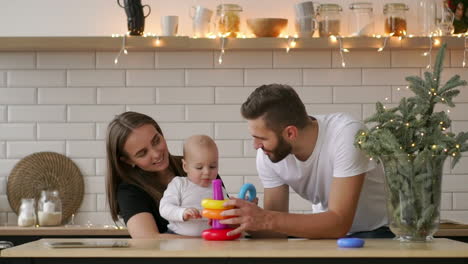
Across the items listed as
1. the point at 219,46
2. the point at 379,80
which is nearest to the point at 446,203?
the point at 379,80

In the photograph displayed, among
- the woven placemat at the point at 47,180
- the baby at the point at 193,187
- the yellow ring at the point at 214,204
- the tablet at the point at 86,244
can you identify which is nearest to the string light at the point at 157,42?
the woven placemat at the point at 47,180

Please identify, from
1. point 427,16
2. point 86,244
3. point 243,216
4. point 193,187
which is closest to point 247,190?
point 243,216

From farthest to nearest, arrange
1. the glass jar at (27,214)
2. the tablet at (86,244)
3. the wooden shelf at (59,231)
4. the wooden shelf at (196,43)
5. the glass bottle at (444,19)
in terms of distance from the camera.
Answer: the glass bottle at (444,19) → the wooden shelf at (196,43) → the glass jar at (27,214) → the wooden shelf at (59,231) → the tablet at (86,244)

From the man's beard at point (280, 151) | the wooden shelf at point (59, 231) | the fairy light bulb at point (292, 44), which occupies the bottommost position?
the wooden shelf at point (59, 231)

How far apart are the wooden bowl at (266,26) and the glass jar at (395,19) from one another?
22.4 inches

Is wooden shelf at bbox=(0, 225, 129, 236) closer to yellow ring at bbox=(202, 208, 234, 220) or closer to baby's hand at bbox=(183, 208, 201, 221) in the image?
baby's hand at bbox=(183, 208, 201, 221)

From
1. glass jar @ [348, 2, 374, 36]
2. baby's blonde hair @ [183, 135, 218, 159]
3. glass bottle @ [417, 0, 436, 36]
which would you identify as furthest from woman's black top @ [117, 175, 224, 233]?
glass bottle @ [417, 0, 436, 36]

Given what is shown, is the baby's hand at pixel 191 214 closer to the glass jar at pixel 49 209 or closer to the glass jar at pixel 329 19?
the glass jar at pixel 49 209

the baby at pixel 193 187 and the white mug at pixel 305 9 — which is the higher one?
the white mug at pixel 305 9

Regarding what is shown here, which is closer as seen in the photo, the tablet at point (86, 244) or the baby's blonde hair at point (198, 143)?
the tablet at point (86, 244)

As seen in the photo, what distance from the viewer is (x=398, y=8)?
16.5 ft

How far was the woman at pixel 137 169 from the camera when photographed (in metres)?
3.42

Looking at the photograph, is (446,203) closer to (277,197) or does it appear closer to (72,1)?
(277,197)

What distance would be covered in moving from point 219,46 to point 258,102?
1727mm
